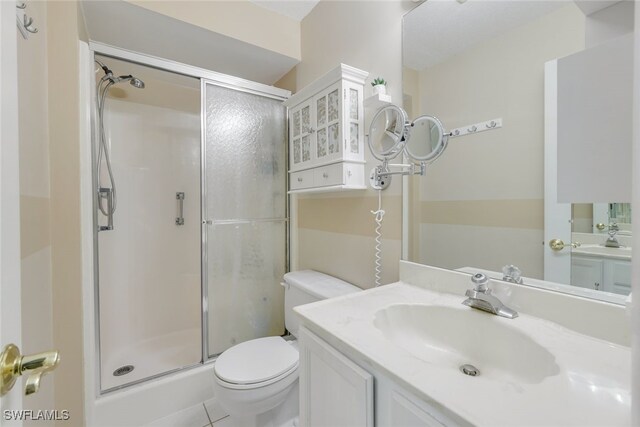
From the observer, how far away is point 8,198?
41 centimetres

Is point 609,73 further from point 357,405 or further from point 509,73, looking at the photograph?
point 357,405

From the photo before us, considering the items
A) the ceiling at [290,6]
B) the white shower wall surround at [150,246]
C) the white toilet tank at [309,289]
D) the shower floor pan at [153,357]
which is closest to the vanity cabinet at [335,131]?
the white toilet tank at [309,289]

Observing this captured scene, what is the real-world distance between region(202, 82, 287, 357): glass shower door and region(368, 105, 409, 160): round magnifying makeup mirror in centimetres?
90

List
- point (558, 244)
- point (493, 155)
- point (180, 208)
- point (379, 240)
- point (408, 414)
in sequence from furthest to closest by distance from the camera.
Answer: point (180, 208), point (379, 240), point (493, 155), point (558, 244), point (408, 414)

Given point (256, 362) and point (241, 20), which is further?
point (241, 20)

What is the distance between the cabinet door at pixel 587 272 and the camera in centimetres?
76

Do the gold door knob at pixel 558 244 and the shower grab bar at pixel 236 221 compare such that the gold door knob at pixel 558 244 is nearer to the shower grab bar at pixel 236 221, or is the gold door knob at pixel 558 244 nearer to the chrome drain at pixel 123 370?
the shower grab bar at pixel 236 221

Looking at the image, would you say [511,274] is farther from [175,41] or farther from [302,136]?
[175,41]

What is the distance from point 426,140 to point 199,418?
6.20ft

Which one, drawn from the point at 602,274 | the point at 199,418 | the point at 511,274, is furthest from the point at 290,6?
the point at 199,418

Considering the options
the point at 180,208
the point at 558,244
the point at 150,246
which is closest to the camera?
the point at 558,244

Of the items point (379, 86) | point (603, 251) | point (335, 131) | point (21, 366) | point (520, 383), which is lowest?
point (520, 383)

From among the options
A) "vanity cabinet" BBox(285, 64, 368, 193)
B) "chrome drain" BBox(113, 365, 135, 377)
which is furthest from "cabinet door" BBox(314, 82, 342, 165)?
"chrome drain" BBox(113, 365, 135, 377)

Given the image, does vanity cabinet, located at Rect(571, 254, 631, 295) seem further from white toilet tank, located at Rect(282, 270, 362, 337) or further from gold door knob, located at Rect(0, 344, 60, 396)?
gold door knob, located at Rect(0, 344, 60, 396)
